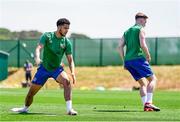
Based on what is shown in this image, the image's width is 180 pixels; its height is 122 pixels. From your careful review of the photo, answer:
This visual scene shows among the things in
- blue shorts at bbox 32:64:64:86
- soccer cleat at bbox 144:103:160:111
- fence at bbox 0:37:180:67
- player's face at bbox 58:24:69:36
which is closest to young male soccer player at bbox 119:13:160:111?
soccer cleat at bbox 144:103:160:111

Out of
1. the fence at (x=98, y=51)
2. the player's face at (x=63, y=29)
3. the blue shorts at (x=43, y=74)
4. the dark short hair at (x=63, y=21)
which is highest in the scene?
the dark short hair at (x=63, y=21)

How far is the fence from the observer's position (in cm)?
5516

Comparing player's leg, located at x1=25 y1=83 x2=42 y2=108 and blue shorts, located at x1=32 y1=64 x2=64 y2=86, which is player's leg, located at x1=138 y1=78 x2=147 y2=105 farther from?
player's leg, located at x1=25 y1=83 x2=42 y2=108

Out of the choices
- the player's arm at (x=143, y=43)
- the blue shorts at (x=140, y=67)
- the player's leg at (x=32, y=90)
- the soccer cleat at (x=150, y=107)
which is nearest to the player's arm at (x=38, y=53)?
the player's leg at (x=32, y=90)

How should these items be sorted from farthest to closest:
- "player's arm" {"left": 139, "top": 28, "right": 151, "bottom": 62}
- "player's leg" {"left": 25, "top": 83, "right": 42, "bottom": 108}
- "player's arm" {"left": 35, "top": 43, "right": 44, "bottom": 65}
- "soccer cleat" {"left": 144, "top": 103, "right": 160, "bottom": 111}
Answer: "player's arm" {"left": 139, "top": 28, "right": 151, "bottom": 62}, "soccer cleat" {"left": 144, "top": 103, "right": 160, "bottom": 111}, "player's leg" {"left": 25, "top": 83, "right": 42, "bottom": 108}, "player's arm" {"left": 35, "top": 43, "right": 44, "bottom": 65}

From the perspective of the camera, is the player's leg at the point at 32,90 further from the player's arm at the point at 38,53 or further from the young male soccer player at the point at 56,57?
the player's arm at the point at 38,53

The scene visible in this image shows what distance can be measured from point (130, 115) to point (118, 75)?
40.5 metres

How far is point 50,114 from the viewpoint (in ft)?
46.7

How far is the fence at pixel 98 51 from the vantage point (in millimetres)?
55156

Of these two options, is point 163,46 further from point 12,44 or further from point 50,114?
point 50,114

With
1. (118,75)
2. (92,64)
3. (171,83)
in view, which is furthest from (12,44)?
(171,83)

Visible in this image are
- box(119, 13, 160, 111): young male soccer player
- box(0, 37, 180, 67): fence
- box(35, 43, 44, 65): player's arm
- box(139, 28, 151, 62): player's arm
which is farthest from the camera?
box(0, 37, 180, 67): fence

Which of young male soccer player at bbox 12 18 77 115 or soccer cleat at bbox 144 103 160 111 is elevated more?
young male soccer player at bbox 12 18 77 115

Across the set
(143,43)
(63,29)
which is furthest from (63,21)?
(143,43)
